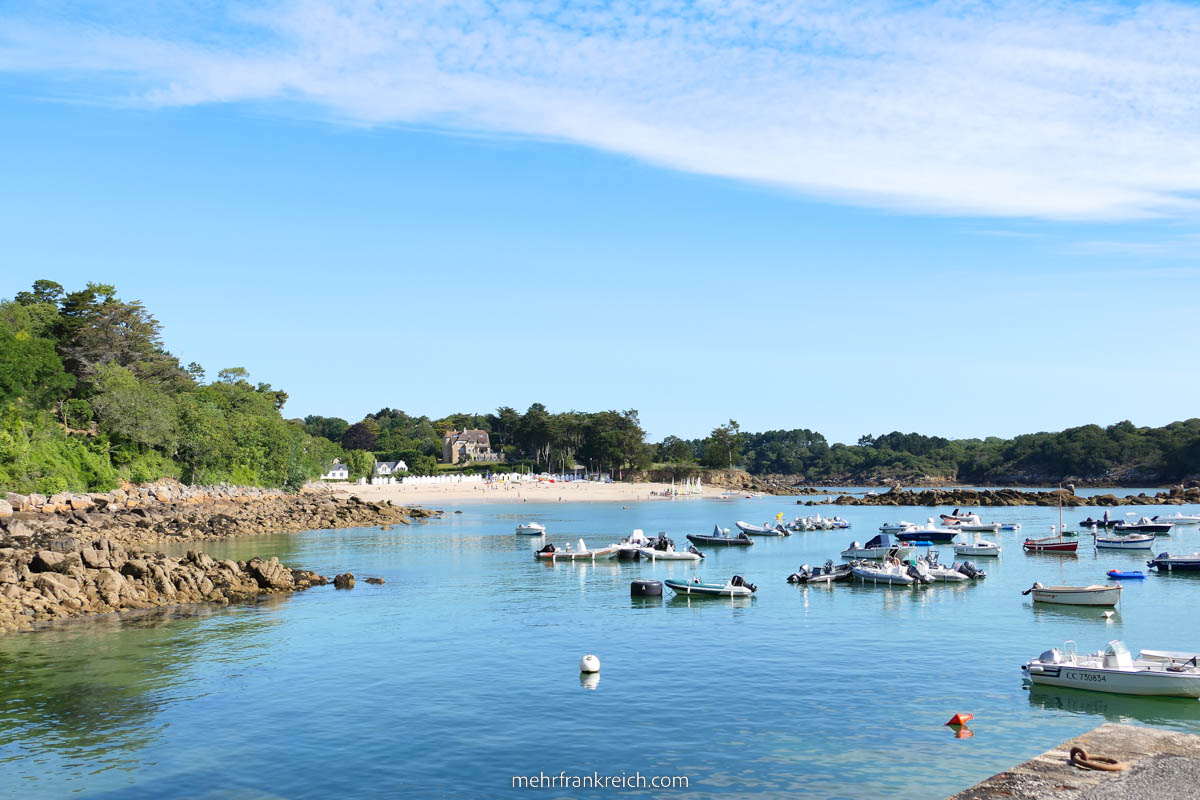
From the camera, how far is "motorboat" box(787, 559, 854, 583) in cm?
5378

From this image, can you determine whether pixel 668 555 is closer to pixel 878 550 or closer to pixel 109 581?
pixel 878 550

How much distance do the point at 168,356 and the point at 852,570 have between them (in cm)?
→ 11009

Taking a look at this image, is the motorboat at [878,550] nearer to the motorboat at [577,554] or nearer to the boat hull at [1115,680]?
the motorboat at [577,554]

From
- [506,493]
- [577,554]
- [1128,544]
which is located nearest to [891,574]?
[577,554]

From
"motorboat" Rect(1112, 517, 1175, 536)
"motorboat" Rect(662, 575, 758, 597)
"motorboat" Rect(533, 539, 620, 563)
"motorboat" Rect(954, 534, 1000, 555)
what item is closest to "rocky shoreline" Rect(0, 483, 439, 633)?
"motorboat" Rect(662, 575, 758, 597)

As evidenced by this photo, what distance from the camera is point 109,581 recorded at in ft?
133

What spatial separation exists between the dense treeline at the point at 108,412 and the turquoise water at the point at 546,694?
47409mm

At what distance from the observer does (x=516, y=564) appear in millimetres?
65062

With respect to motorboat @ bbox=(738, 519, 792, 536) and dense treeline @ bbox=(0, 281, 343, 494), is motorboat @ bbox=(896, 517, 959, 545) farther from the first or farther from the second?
dense treeline @ bbox=(0, 281, 343, 494)

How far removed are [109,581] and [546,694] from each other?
2441cm

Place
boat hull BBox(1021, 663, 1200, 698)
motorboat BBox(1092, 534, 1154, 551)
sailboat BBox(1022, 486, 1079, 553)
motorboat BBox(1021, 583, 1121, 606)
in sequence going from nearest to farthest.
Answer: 1. boat hull BBox(1021, 663, 1200, 698)
2. motorboat BBox(1021, 583, 1121, 606)
3. sailboat BBox(1022, 486, 1079, 553)
4. motorboat BBox(1092, 534, 1154, 551)

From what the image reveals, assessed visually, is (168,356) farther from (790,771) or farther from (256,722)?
(790,771)

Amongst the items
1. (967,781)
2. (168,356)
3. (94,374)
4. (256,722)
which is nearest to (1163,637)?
(967,781)

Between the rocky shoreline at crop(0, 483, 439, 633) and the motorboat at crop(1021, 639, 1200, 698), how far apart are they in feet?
115
